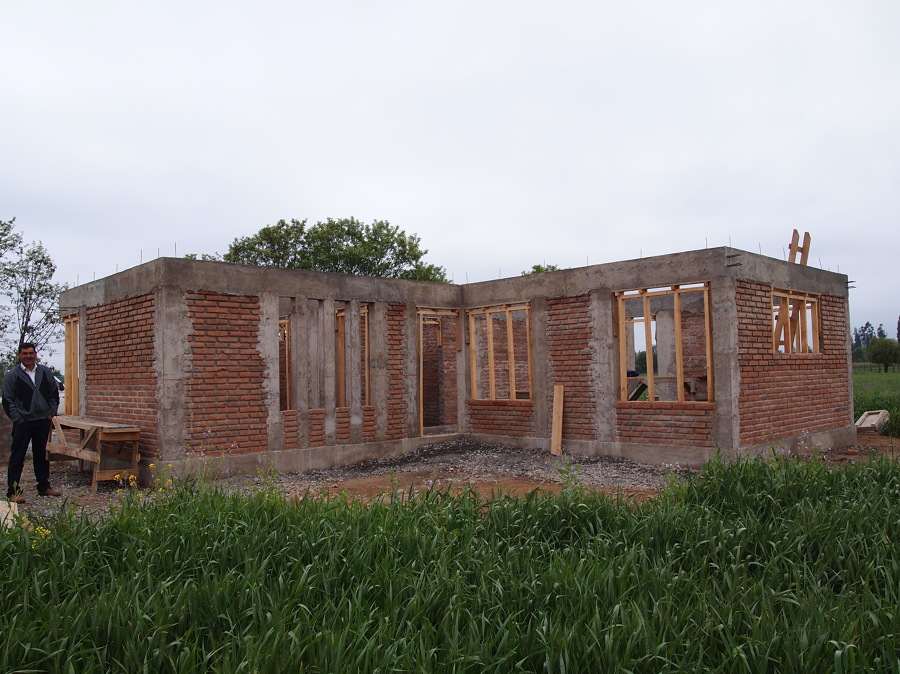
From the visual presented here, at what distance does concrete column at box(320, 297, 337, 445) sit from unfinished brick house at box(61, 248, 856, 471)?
0.02 metres

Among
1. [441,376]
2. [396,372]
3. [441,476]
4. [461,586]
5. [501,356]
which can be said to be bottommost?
[441,476]

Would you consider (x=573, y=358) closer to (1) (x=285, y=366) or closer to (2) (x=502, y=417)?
(2) (x=502, y=417)

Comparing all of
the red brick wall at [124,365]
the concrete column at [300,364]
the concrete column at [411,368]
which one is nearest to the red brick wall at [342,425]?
the concrete column at [300,364]

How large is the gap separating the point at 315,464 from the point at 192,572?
279 inches

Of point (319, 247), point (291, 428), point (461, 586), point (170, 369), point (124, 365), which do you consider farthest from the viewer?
point (319, 247)

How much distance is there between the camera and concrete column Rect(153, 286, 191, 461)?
9789 mm

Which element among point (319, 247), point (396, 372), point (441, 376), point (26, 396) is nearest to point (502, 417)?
point (396, 372)

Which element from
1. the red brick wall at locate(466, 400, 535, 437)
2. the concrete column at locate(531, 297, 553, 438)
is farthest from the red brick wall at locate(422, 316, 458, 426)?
the concrete column at locate(531, 297, 553, 438)

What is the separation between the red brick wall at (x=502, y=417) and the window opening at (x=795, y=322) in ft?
14.2

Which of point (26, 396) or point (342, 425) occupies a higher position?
point (26, 396)

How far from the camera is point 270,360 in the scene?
36.0 ft

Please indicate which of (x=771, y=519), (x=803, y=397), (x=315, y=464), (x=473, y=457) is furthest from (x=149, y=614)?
(x=803, y=397)

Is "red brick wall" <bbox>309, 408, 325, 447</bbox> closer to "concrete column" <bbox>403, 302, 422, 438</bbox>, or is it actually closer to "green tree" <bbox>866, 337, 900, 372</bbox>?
"concrete column" <bbox>403, 302, 422, 438</bbox>

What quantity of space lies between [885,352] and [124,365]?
55044mm
